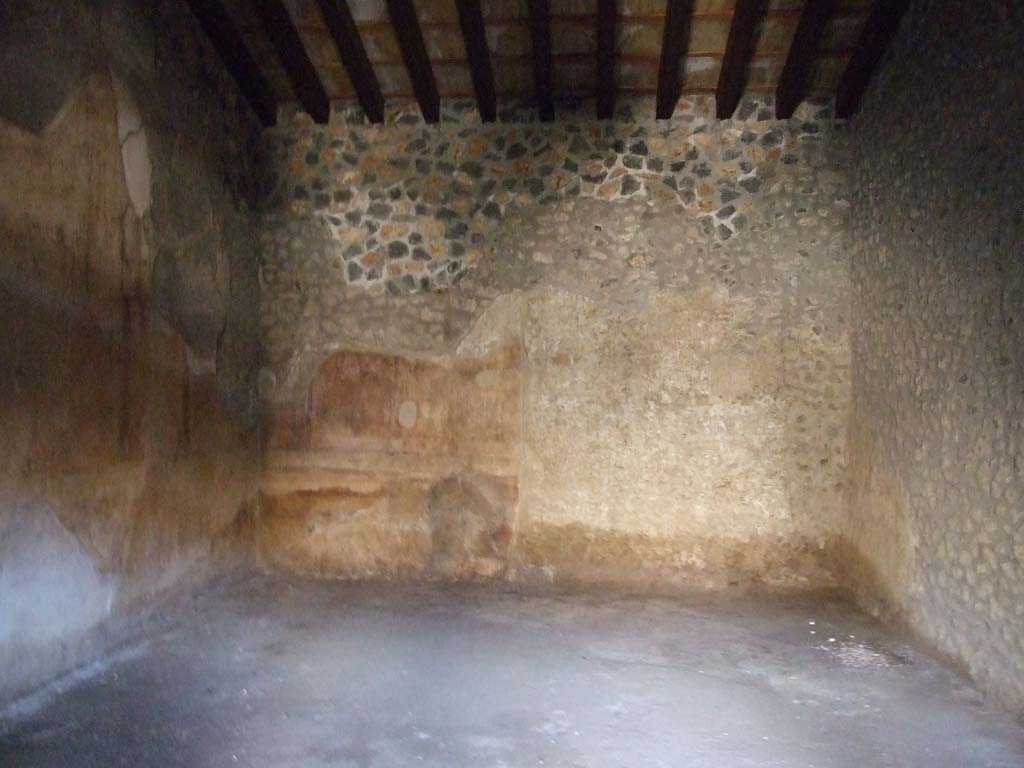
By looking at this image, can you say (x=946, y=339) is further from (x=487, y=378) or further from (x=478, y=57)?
(x=478, y=57)

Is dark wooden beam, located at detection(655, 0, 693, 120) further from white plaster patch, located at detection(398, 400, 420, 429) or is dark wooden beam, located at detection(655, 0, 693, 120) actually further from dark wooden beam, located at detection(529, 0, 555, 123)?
white plaster patch, located at detection(398, 400, 420, 429)

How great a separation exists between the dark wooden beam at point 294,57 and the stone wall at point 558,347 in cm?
21

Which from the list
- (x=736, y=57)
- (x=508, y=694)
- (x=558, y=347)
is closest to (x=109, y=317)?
(x=508, y=694)

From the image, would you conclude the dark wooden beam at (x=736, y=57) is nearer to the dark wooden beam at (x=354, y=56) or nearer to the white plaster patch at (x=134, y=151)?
the dark wooden beam at (x=354, y=56)

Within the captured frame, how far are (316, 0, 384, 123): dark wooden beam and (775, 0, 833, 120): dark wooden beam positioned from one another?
9.06 feet

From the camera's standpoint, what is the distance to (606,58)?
16.0ft

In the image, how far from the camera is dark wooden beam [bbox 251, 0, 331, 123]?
4.66m

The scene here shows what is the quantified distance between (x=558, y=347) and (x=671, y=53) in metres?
2.06

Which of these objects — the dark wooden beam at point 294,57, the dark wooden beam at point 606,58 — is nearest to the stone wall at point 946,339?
the dark wooden beam at point 606,58

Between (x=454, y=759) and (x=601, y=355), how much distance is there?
10.4 ft

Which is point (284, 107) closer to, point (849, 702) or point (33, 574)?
point (33, 574)

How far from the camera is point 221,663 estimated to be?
3.77 metres

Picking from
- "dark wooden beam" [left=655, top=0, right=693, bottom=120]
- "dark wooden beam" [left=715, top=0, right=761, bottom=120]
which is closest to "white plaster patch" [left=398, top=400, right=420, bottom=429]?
"dark wooden beam" [left=655, top=0, right=693, bottom=120]

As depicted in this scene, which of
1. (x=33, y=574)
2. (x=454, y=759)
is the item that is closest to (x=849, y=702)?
(x=454, y=759)
